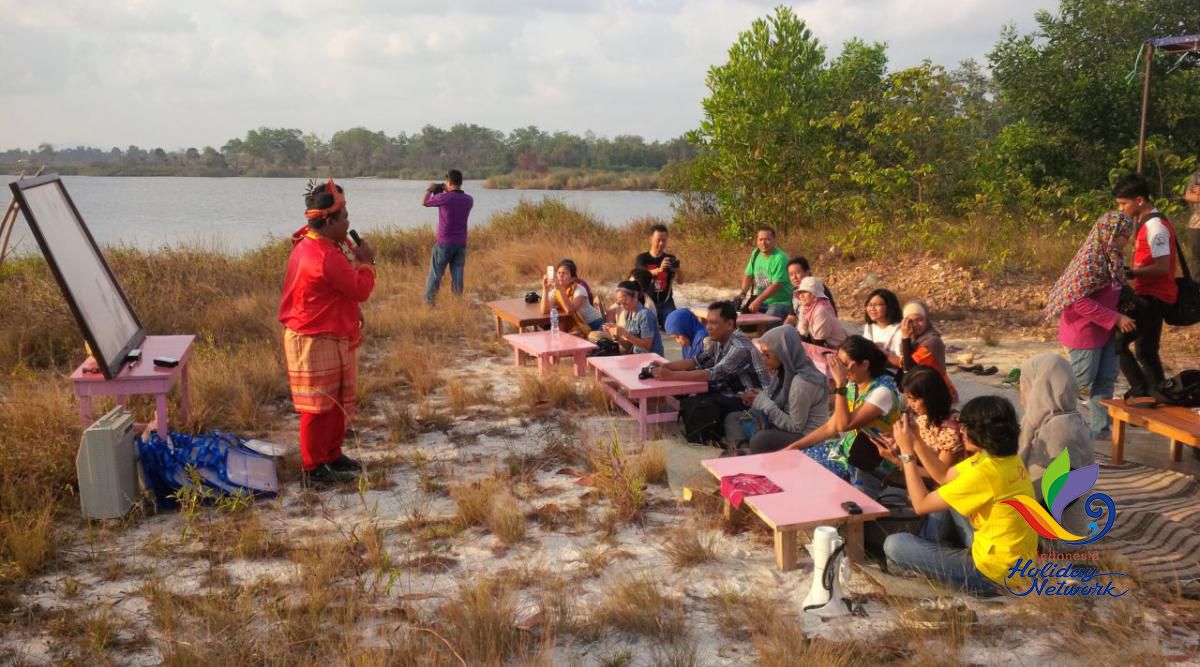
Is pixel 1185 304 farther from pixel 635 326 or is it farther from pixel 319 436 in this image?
pixel 319 436

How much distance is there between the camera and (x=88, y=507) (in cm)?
446

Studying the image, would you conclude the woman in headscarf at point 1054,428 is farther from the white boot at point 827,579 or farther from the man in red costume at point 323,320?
the man in red costume at point 323,320

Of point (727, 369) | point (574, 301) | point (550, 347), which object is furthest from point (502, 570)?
point (574, 301)

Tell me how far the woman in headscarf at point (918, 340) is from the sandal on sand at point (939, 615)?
2227 mm

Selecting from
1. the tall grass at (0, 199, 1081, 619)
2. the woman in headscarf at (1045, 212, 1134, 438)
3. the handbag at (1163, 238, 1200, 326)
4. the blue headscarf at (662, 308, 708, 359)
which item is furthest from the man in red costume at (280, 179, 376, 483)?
the handbag at (1163, 238, 1200, 326)

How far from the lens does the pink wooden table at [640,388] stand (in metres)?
5.74

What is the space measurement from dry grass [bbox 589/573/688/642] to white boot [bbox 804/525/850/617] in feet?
1.72

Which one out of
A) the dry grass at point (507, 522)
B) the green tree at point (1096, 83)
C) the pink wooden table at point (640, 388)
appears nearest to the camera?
the dry grass at point (507, 522)

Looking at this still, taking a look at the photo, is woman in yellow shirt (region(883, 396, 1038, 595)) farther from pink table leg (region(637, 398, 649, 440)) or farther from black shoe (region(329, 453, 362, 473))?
black shoe (region(329, 453, 362, 473))

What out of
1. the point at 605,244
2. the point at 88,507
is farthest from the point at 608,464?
the point at 605,244

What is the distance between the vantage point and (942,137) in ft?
36.8

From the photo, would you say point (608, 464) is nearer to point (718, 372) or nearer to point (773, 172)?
point (718, 372)

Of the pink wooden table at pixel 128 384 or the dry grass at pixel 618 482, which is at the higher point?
the pink wooden table at pixel 128 384

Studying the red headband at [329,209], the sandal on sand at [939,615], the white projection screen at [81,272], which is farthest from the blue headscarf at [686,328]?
the white projection screen at [81,272]
